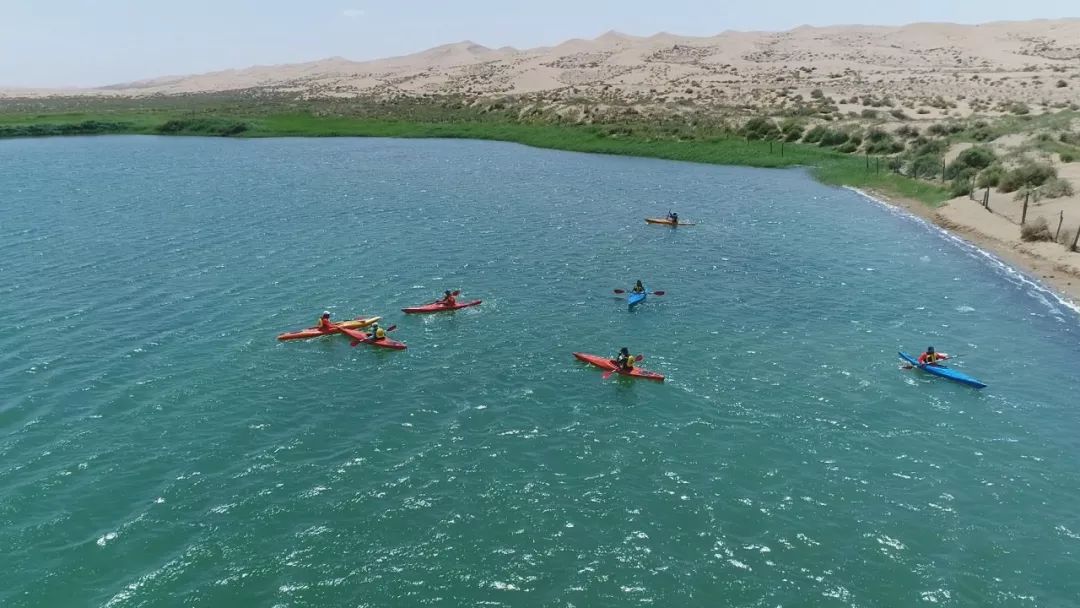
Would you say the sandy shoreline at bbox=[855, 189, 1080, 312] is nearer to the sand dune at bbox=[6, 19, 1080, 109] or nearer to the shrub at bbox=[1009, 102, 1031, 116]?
the shrub at bbox=[1009, 102, 1031, 116]

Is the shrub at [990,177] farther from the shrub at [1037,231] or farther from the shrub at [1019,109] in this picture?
the shrub at [1019,109]

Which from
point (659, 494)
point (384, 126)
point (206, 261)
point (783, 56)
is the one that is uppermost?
point (783, 56)

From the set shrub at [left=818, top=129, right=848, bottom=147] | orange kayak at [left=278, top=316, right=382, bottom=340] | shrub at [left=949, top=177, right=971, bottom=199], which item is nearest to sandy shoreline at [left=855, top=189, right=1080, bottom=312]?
shrub at [left=949, top=177, right=971, bottom=199]

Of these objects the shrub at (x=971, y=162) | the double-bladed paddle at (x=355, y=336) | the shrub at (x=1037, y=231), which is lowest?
the double-bladed paddle at (x=355, y=336)

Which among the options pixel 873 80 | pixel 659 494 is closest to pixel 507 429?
pixel 659 494

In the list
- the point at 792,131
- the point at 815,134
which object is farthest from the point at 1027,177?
the point at 792,131

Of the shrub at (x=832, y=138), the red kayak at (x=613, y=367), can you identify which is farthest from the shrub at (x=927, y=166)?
the red kayak at (x=613, y=367)

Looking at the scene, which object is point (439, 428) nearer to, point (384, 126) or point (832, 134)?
point (832, 134)
